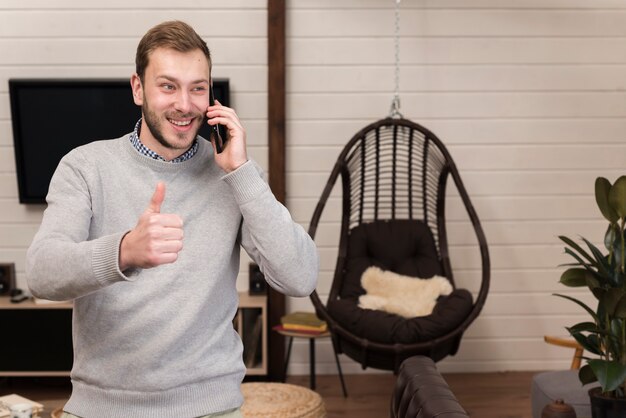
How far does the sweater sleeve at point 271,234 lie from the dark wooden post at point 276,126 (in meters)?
3.04

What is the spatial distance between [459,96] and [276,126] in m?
1.04

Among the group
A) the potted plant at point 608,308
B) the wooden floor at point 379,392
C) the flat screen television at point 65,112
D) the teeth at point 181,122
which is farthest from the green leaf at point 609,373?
the flat screen television at point 65,112

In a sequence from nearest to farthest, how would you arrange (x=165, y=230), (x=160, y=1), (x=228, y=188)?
1. (x=165, y=230)
2. (x=228, y=188)
3. (x=160, y=1)

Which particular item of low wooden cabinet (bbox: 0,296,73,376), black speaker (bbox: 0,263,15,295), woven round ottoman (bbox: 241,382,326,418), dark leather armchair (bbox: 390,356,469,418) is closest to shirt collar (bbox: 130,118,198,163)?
dark leather armchair (bbox: 390,356,469,418)

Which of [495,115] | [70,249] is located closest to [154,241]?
[70,249]

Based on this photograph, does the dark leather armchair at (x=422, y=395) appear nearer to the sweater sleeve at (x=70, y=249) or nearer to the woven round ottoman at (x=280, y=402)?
the sweater sleeve at (x=70, y=249)

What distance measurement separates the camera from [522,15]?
16.2 feet

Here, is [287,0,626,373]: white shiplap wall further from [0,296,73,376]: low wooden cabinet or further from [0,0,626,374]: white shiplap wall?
[0,296,73,376]: low wooden cabinet

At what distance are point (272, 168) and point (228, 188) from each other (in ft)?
9.68

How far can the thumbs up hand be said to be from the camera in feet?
4.58

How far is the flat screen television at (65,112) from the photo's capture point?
4.74 metres

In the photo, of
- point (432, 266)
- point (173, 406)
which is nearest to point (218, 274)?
point (173, 406)

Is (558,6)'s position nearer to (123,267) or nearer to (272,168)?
(272,168)

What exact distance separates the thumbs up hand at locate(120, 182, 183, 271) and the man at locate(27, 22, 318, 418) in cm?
25
